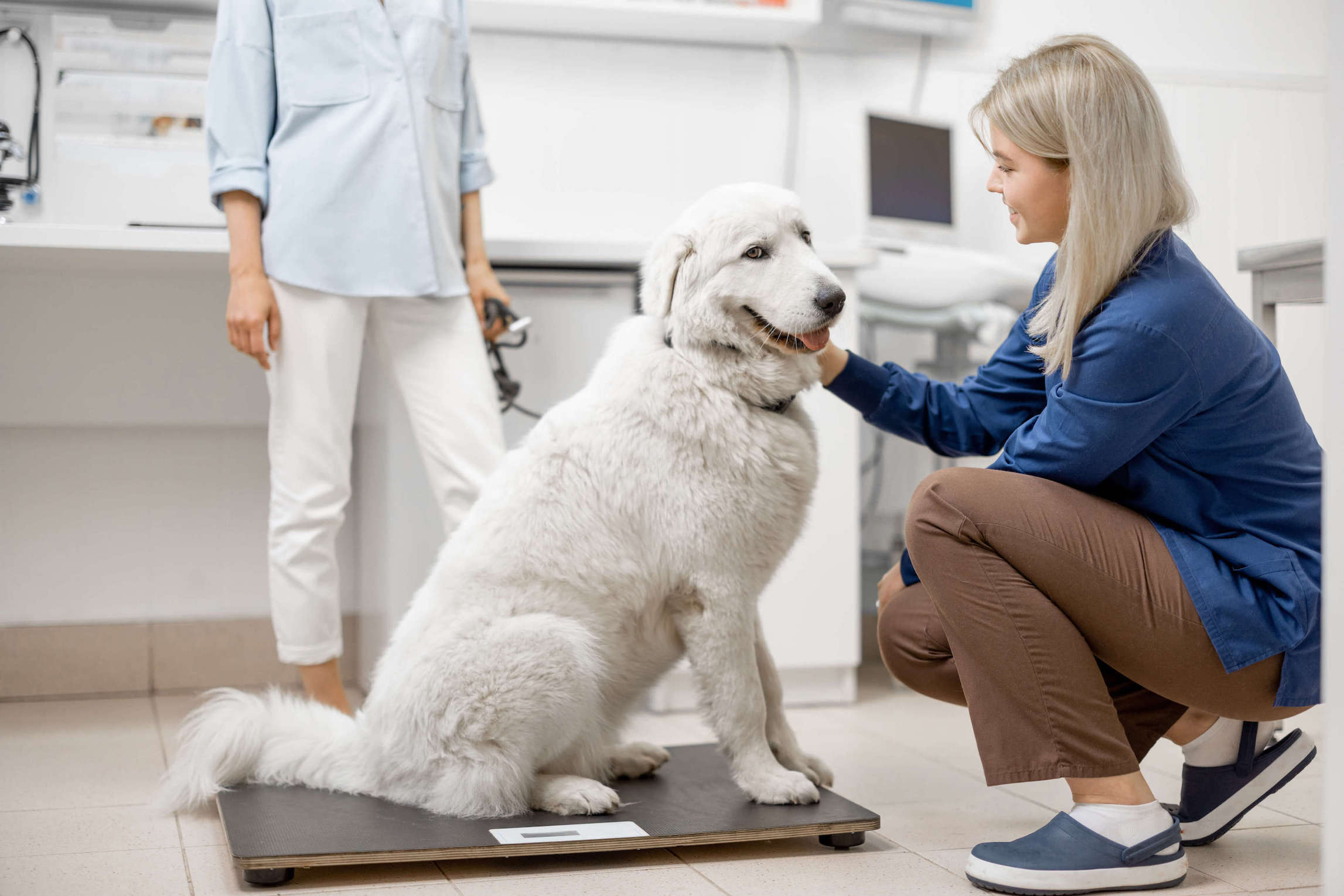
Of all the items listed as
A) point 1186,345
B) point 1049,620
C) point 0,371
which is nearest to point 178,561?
point 0,371

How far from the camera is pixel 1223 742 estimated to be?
1662 millimetres

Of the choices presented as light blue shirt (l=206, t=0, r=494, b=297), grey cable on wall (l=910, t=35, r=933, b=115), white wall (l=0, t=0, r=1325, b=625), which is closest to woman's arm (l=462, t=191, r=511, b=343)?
light blue shirt (l=206, t=0, r=494, b=297)

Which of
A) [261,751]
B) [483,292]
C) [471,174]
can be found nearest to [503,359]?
[483,292]

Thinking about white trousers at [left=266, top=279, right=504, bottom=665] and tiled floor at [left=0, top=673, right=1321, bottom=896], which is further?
white trousers at [left=266, top=279, right=504, bottom=665]

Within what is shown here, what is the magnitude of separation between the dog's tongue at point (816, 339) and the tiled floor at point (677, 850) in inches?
28.2

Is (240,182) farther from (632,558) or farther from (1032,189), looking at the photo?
(1032,189)

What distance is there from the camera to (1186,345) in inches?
54.8

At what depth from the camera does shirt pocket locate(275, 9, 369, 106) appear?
2113 millimetres

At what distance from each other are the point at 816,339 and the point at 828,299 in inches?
3.1

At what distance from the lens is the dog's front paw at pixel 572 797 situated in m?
1.69

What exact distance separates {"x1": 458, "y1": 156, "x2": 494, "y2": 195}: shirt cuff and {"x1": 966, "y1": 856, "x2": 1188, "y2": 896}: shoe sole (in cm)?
158

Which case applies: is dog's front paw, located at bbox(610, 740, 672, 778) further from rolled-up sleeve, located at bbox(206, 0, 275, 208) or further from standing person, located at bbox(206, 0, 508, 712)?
rolled-up sleeve, located at bbox(206, 0, 275, 208)

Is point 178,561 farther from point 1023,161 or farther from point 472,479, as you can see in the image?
point 1023,161

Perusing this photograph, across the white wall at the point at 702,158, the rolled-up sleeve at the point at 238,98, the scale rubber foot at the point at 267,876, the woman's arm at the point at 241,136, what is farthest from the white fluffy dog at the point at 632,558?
the white wall at the point at 702,158
